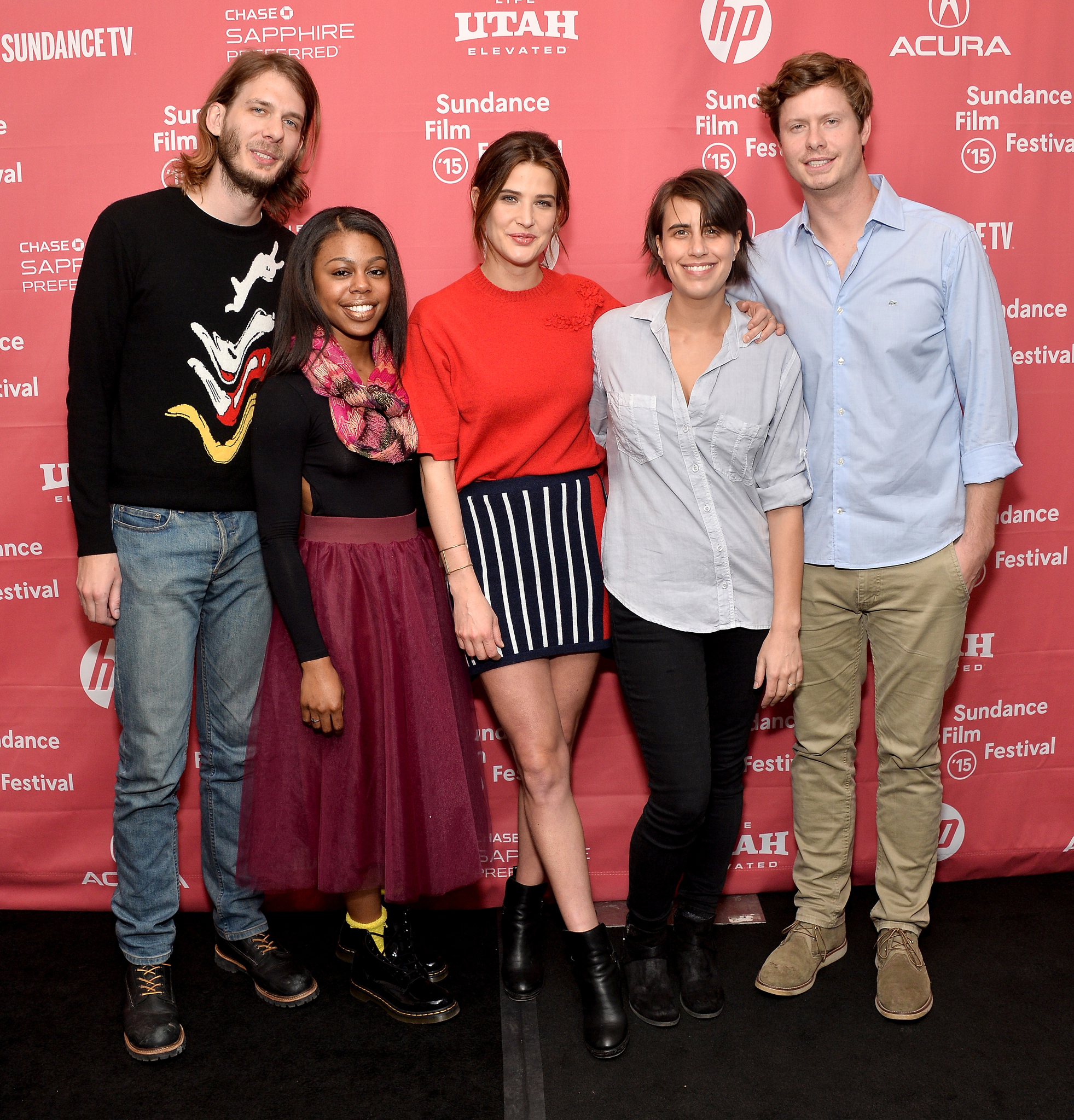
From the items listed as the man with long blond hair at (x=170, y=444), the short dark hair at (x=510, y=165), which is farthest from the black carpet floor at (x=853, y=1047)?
the short dark hair at (x=510, y=165)

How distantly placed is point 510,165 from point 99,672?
1.70m

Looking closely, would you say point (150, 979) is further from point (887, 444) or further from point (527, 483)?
point (887, 444)

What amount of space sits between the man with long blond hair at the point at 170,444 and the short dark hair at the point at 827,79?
1.01 m

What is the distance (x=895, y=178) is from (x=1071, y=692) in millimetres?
1447

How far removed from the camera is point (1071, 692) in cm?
266

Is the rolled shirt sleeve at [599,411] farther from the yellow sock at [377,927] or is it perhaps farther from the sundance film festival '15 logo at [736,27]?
the yellow sock at [377,927]

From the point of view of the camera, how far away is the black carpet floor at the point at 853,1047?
1875mm

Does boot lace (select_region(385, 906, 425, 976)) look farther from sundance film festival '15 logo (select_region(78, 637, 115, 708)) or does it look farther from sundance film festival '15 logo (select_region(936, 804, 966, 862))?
sundance film festival '15 logo (select_region(936, 804, 966, 862))

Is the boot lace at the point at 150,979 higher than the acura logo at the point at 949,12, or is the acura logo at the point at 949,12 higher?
the acura logo at the point at 949,12

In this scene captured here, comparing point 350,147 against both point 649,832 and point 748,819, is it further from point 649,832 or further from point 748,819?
point 748,819

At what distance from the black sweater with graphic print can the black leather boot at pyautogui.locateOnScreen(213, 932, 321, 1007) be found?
99cm

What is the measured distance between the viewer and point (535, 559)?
2.00m

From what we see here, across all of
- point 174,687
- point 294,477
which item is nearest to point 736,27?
point 294,477

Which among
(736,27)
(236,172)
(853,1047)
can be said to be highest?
(736,27)
